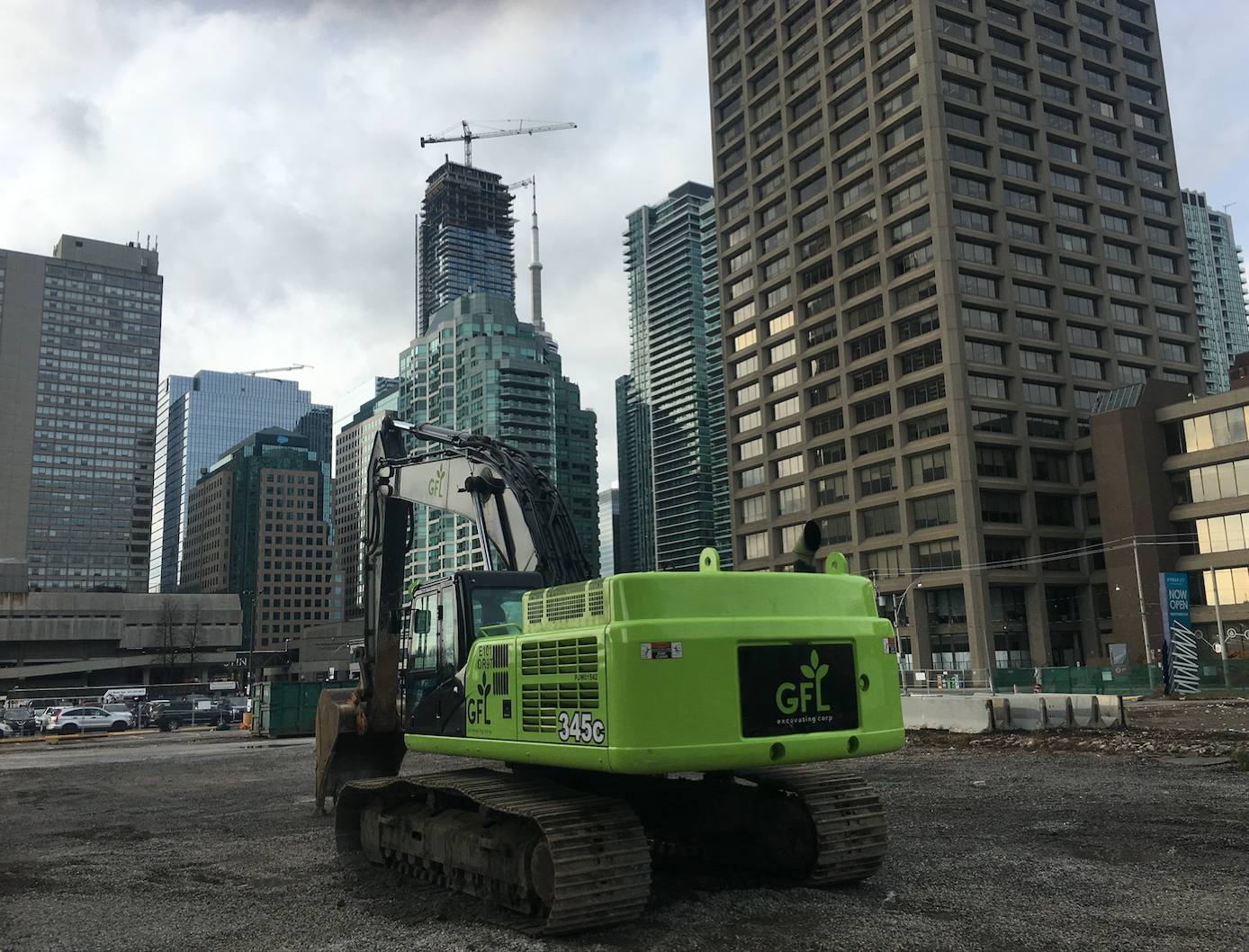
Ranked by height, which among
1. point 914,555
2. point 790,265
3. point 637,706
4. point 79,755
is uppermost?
point 790,265

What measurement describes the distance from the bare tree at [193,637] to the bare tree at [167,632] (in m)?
1.25

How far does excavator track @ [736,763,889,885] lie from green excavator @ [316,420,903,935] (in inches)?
0.8

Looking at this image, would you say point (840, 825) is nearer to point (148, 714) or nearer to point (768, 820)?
point (768, 820)

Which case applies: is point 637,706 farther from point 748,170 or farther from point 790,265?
point 748,170

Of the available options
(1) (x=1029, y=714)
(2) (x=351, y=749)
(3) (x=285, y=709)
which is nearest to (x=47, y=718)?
(3) (x=285, y=709)

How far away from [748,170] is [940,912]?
332 ft

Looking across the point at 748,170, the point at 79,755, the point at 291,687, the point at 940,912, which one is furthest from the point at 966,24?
the point at 940,912

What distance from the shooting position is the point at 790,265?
95938 millimetres

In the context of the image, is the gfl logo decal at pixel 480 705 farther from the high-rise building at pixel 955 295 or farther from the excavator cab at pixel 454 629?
the high-rise building at pixel 955 295

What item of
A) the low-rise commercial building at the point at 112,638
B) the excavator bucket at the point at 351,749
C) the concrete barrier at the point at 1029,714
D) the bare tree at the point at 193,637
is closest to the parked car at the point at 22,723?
the concrete barrier at the point at 1029,714

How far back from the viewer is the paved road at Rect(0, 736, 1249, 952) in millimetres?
8195

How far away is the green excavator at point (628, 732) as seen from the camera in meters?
8.05

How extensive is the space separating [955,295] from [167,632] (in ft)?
382

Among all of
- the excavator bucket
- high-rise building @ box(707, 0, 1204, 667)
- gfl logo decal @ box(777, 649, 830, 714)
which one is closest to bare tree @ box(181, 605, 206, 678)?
high-rise building @ box(707, 0, 1204, 667)
